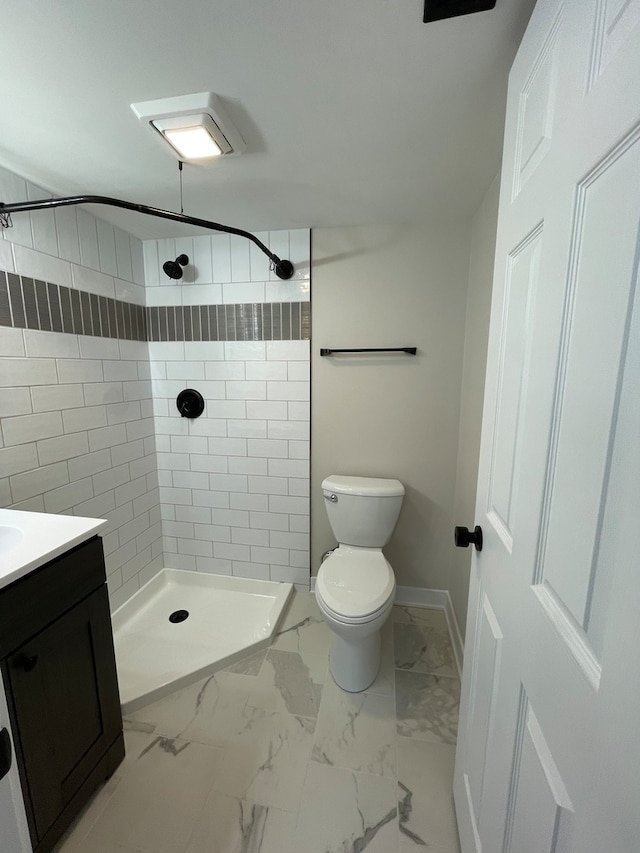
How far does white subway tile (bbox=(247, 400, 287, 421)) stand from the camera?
1.95 metres

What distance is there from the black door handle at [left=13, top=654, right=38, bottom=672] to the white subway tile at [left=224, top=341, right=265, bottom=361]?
150 cm

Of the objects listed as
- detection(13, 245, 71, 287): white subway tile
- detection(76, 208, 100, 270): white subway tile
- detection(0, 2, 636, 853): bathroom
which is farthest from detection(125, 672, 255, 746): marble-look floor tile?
detection(76, 208, 100, 270): white subway tile

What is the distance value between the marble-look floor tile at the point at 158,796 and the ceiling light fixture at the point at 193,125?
216 cm

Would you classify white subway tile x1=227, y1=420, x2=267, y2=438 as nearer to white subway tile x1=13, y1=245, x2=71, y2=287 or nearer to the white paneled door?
white subway tile x1=13, y1=245, x2=71, y2=287

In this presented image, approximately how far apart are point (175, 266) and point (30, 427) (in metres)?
1.08

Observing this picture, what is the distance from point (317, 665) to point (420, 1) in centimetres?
227

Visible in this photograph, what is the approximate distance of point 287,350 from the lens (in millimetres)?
1886

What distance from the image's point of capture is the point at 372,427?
1.88 m

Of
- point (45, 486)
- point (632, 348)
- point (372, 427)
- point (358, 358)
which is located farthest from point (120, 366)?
point (632, 348)

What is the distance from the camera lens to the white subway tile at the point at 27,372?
128 centimetres

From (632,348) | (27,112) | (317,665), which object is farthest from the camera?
(317,665)

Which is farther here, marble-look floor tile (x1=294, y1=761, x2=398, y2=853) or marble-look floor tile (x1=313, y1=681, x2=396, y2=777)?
marble-look floor tile (x1=313, y1=681, x2=396, y2=777)

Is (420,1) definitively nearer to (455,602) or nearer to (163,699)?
(455,602)

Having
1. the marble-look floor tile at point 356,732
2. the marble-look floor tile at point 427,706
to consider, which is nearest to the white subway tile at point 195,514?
the marble-look floor tile at point 356,732
